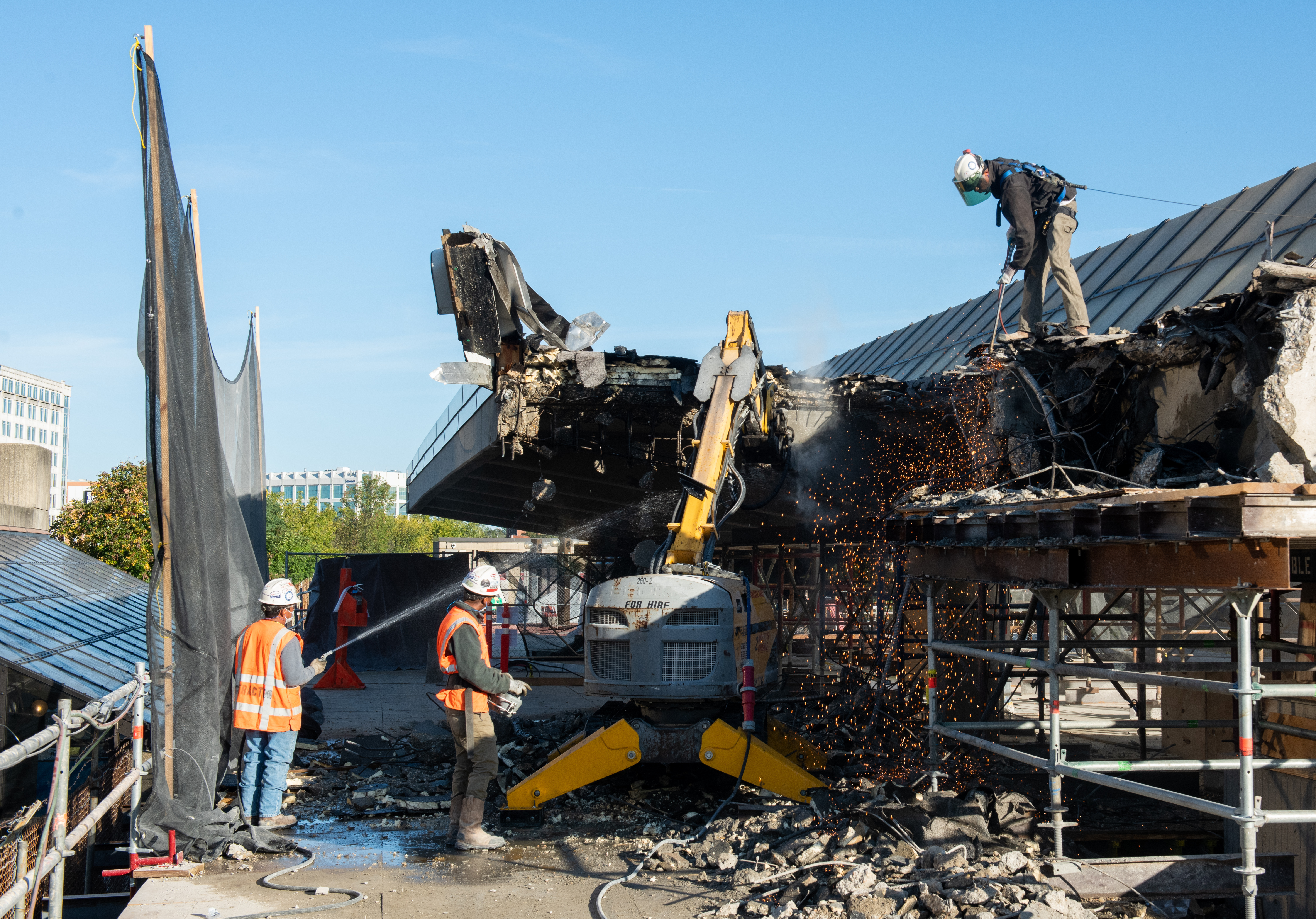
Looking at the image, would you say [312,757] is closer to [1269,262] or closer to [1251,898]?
[1251,898]

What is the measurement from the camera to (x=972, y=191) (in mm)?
11602

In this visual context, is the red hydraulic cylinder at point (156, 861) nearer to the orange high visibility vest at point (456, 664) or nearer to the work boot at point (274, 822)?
the work boot at point (274, 822)

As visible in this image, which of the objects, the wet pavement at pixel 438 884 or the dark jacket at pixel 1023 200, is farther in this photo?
the dark jacket at pixel 1023 200

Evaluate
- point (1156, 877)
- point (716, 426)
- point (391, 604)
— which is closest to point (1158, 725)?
point (1156, 877)

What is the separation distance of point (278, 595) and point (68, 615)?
5.28m

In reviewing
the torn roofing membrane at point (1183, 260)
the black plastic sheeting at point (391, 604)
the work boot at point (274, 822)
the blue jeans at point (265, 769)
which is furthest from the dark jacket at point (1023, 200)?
the black plastic sheeting at point (391, 604)

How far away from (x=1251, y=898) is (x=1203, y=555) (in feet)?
5.68

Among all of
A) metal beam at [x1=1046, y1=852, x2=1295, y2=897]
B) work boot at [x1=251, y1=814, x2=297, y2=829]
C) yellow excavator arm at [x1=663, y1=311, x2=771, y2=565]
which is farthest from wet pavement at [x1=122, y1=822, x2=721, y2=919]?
yellow excavator arm at [x1=663, y1=311, x2=771, y2=565]

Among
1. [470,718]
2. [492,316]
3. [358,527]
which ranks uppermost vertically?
[492,316]

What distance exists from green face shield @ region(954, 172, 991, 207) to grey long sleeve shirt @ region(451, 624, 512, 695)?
23.2 feet

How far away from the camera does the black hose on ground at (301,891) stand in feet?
21.0

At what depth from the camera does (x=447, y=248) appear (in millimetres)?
11758

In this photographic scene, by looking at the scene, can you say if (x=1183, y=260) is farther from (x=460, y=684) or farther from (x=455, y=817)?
(x=455, y=817)

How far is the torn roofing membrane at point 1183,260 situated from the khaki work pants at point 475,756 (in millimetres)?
7499
